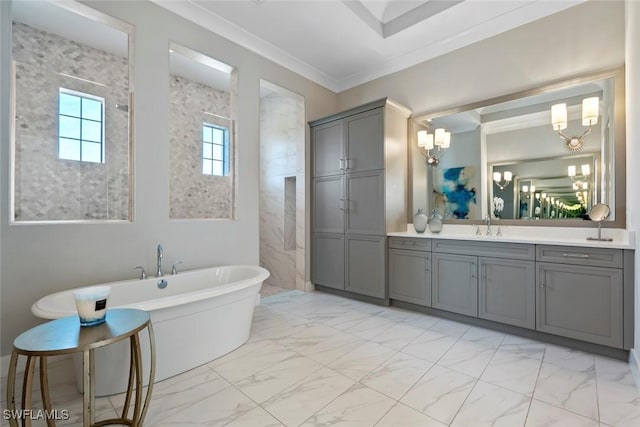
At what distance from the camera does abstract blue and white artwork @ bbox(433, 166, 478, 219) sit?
3.37 meters

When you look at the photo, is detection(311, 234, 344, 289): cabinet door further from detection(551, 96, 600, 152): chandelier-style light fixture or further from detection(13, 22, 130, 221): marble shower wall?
detection(551, 96, 600, 152): chandelier-style light fixture

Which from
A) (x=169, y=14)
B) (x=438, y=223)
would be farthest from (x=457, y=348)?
(x=169, y=14)

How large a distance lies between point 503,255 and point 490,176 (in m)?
0.97

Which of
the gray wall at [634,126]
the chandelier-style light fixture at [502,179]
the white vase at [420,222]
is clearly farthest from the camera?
the white vase at [420,222]

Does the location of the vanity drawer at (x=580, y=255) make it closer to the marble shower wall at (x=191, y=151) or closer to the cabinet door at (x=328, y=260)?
the cabinet door at (x=328, y=260)

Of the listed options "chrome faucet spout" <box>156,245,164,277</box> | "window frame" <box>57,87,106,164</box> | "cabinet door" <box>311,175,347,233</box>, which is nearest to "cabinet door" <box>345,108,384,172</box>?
"cabinet door" <box>311,175,347,233</box>

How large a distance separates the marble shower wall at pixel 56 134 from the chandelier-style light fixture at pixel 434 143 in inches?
137

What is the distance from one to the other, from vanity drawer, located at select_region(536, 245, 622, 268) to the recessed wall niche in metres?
3.96

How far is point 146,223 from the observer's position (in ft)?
8.86

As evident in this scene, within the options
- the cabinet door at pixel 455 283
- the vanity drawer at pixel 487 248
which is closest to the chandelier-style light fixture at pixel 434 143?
the vanity drawer at pixel 487 248

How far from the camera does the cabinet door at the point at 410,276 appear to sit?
3.22 m

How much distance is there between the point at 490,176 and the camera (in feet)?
10.6

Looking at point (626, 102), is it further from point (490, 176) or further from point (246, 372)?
point (246, 372)

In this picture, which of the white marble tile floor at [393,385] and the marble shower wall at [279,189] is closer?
the white marble tile floor at [393,385]
